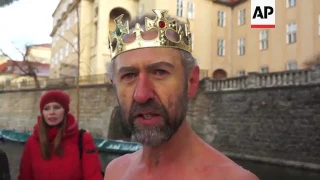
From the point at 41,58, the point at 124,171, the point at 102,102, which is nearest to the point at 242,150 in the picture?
the point at 102,102

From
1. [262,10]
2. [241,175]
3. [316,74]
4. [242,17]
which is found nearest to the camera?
[241,175]

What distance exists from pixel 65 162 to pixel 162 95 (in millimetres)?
1756

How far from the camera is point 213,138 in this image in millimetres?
17297

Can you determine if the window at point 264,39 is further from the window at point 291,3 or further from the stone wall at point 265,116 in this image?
the stone wall at point 265,116

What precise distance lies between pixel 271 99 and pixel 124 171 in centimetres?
1390

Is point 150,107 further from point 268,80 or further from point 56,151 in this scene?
point 268,80

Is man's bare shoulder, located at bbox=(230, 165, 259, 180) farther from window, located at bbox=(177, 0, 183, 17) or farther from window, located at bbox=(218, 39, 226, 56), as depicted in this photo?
window, located at bbox=(218, 39, 226, 56)

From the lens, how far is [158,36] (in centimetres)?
122

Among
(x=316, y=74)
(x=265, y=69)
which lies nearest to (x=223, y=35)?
(x=265, y=69)

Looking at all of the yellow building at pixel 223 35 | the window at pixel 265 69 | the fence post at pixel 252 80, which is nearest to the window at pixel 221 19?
the yellow building at pixel 223 35

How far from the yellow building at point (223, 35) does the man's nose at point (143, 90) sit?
20013 millimetres

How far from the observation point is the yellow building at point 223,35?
2059 centimetres

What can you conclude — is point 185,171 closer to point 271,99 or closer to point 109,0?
point 271,99

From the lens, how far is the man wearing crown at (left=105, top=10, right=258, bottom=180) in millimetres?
1168
